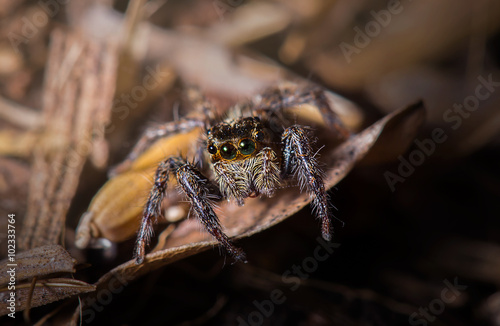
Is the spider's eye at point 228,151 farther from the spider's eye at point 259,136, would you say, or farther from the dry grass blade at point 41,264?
the dry grass blade at point 41,264

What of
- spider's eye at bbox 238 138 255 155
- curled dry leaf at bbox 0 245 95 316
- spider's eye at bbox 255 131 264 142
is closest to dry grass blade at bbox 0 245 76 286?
curled dry leaf at bbox 0 245 95 316

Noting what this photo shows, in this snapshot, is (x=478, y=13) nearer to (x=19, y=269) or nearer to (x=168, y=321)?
(x=168, y=321)

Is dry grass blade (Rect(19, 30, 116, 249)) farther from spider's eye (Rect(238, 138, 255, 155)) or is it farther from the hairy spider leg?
spider's eye (Rect(238, 138, 255, 155))

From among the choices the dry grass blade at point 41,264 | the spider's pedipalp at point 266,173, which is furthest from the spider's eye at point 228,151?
the dry grass blade at point 41,264

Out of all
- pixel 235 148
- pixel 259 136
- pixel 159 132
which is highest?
pixel 259 136

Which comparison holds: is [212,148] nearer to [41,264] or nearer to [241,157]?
[241,157]

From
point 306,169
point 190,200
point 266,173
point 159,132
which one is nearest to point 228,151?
point 266,173

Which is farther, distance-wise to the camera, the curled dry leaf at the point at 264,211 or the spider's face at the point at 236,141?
the spider's face at the point at 236,141
